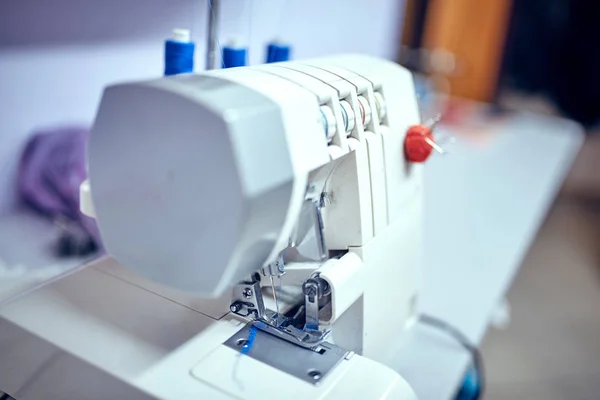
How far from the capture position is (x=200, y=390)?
0.61 m

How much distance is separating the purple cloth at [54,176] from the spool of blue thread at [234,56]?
0.43m

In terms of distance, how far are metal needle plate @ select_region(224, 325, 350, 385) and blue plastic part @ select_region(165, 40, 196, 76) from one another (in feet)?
1.24

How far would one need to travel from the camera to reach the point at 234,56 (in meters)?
0.86

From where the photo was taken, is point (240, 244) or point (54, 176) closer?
point (240, 244)

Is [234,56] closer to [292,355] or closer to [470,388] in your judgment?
[292,355]

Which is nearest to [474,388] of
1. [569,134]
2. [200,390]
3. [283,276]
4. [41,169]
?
[283,276]

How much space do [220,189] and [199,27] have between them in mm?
650

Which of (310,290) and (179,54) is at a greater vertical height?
(179,54)

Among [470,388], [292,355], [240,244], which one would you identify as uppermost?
[240,244]

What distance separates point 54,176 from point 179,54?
47cm

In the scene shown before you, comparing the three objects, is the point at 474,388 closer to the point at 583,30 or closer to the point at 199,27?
the point at 199,27

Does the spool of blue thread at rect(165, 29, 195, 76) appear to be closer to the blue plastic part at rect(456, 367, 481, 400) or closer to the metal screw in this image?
the metal screw

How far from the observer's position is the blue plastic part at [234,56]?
0.86 meters

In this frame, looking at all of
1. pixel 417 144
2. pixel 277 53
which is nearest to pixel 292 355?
pixel 417 144
